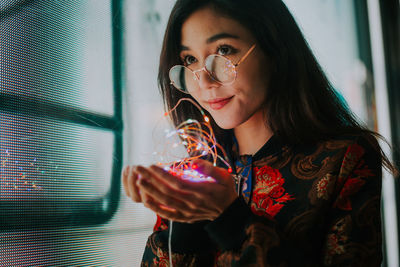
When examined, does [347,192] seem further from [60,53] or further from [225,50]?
[60,53]

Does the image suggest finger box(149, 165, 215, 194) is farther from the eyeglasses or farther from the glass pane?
the glass pane

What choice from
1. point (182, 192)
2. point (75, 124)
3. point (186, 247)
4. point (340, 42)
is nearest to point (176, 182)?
point (182, 192)

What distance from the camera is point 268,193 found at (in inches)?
35.0

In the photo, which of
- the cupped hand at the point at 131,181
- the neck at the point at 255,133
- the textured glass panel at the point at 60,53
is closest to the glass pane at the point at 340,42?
the neck at the point at 255,133

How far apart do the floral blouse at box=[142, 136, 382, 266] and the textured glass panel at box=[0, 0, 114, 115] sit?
0.47m

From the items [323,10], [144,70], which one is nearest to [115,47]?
[144,70]

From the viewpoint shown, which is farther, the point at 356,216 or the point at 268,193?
the point at 268,193

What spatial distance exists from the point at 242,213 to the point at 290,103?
436mm

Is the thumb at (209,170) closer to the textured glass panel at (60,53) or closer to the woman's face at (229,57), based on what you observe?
the woman's face at (229,57)

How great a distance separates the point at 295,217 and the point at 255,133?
12.2 inches

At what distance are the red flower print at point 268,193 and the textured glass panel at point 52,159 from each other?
0.45 metres

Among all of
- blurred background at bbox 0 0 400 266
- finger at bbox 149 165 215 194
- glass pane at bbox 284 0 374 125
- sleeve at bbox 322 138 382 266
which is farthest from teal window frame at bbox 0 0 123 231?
glass pane at bbox 284 0 374 125

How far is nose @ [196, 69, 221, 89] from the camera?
2.90ft

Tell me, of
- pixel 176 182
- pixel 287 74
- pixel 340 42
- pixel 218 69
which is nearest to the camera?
pixel 176 182
